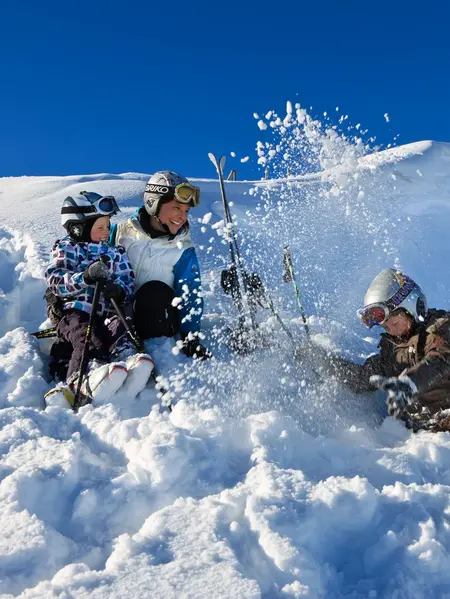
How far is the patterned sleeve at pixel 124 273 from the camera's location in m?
4.23

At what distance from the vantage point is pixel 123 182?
35.6 feet

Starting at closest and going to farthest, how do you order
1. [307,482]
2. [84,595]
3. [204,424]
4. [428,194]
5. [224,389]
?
[84,595]
[307,482]
[204,424]
[224,389]
[428,194]

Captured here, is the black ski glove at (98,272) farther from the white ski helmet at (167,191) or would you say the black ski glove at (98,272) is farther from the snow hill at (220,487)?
the white ski helmet at (167,191)

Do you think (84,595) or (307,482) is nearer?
(84,595)

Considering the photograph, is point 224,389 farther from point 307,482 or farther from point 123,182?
point 123,182

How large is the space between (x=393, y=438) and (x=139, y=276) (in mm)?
2553

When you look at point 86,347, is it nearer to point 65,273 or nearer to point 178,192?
point 65,273

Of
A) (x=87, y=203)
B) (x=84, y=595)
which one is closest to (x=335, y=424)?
(x=84, y=595)

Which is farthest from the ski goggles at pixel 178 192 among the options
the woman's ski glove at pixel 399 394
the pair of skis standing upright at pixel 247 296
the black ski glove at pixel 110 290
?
the woman's ski glove at pixel 399 394

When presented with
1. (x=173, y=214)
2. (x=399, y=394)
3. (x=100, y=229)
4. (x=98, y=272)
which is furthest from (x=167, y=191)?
(x=399, y=394)

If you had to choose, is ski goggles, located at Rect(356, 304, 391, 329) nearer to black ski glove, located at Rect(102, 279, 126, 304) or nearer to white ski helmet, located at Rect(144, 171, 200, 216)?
white ski helmet, located at Rect(144, 171, 200, 216)

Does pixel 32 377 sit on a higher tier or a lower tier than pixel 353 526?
higher

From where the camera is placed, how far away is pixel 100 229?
423 centimetres

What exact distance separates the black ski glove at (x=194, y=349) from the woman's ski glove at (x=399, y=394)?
1.41m
